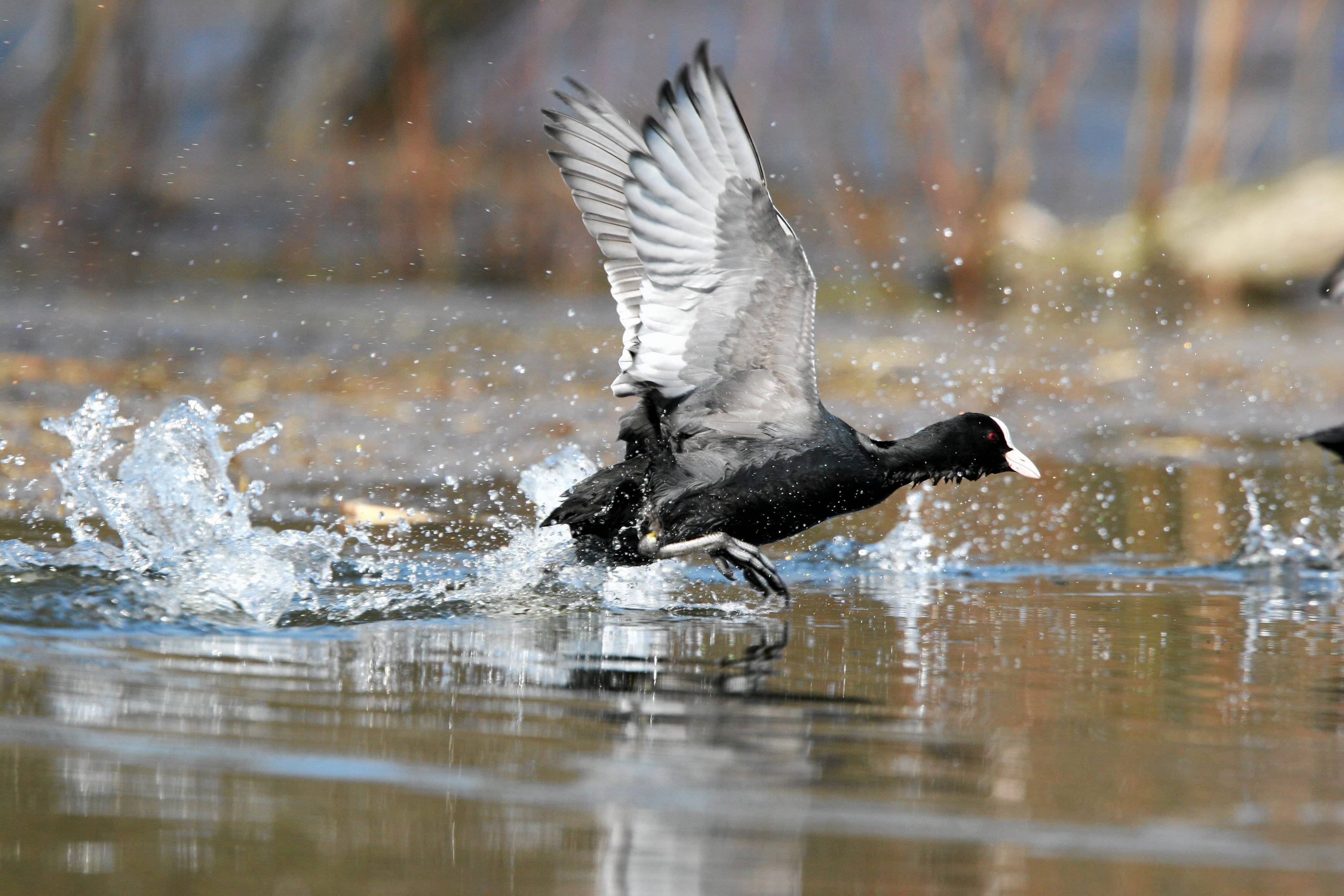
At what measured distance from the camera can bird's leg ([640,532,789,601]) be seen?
457cm

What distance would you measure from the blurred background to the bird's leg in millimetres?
7291

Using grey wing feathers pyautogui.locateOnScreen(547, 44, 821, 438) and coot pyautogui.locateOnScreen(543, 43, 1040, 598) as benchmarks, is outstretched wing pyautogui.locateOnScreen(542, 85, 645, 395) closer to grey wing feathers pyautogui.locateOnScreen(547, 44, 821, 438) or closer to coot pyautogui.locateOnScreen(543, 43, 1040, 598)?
coot pyautogui.locateOnScreen(543, 43, 1040, 598)

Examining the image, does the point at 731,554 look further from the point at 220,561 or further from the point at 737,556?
the point at 220,561

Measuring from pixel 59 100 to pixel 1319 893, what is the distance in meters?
11.4

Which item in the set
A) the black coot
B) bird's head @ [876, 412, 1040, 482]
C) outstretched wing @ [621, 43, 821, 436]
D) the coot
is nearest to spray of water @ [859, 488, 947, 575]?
bird's head @ [876, 412, 1040, 482]

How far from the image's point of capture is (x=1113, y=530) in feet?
19.1

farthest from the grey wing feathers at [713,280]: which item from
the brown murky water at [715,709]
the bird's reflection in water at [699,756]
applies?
the bird's reflection in water at [699,756]

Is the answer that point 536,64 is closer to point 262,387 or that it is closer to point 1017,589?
point 262,387

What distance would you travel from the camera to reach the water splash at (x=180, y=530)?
13.2ft

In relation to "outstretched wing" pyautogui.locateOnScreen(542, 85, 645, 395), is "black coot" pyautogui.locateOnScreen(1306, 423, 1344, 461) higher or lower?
lower

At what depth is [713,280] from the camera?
458 centimetres

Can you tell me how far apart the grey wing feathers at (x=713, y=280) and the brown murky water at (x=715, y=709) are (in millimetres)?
555

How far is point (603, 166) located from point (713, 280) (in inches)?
34.9

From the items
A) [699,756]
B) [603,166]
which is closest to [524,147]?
[603,166]
